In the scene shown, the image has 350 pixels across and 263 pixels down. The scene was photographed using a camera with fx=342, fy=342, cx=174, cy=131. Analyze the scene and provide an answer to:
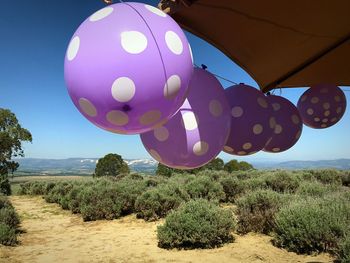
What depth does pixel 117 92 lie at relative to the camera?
1.47m

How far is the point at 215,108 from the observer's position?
220 centimetres

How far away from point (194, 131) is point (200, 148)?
112 millimetres

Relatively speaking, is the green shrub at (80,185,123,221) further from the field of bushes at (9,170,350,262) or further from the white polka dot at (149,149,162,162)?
the white polka dot at (149,149,162,162)

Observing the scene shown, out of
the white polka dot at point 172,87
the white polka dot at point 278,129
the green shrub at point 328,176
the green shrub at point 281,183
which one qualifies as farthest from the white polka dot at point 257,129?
A: the green shrub at point 328,176

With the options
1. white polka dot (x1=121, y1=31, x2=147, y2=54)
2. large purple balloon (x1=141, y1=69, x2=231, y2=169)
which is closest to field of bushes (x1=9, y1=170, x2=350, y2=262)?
large purple balloon (x1=141, y1=69, x2=231, y2=169)

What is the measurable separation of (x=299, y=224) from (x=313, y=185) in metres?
5.29

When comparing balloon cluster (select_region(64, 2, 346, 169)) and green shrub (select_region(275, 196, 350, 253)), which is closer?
balloon cluster (select_region(64, 2, 346, 169))

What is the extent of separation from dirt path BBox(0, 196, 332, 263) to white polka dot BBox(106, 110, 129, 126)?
658cm

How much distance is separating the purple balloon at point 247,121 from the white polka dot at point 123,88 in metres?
1.28

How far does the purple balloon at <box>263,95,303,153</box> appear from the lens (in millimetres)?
3318

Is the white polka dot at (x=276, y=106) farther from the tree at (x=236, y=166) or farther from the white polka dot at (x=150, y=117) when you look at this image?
the tree at (x=236, y=166)

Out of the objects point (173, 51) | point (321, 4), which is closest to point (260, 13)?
point (321, 4)

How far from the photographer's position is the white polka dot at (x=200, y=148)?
82.4 inches

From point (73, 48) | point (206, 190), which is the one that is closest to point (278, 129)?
A: point (73, 48)
